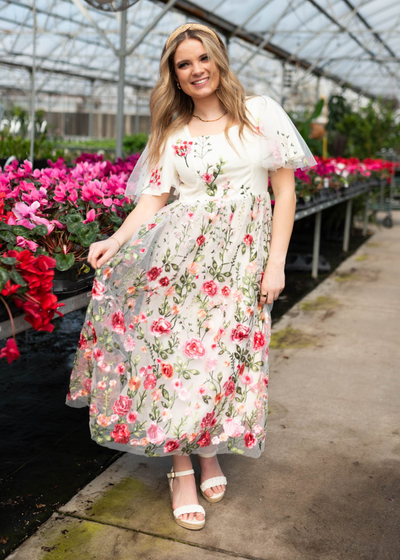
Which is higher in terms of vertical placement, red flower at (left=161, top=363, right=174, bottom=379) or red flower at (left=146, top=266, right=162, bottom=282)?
red flower at (left=146, top=266, right=162, bottom=282)

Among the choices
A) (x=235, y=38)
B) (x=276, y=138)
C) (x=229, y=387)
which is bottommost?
(x=229, y=387)

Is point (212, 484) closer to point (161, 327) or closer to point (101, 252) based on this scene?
point (161, 327)

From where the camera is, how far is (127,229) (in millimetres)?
1654

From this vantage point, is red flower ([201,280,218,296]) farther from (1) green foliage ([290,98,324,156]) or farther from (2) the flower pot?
(1) green foliage ([290,98,324,156])

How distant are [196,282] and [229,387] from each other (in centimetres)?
28

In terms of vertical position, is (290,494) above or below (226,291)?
below

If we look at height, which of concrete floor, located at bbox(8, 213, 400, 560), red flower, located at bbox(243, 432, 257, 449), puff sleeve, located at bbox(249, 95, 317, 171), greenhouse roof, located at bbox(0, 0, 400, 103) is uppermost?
greenhouse roof, located at bbox(0, 0, 400, 103)

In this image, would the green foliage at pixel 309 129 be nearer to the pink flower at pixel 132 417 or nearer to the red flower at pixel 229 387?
the red flower at pixel 229 387

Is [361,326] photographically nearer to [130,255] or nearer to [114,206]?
[114,206]

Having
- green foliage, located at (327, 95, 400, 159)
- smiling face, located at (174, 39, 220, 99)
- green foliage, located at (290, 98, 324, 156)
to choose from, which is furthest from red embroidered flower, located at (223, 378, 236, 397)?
green foliage, located at (327, 95, 400, 159)

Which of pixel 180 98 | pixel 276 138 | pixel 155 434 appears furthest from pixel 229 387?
pixel 180 98

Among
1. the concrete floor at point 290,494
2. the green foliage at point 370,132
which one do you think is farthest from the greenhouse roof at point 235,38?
the concrete floor at point 290,494

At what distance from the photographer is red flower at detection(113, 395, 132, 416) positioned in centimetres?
158

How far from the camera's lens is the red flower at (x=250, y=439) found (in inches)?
64.4
